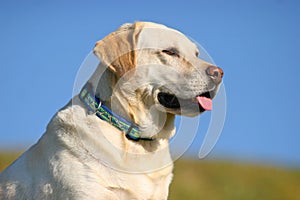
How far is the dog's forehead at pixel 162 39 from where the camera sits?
6812mm

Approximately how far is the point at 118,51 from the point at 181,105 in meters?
0.79

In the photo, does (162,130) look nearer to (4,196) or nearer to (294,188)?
(4,196)

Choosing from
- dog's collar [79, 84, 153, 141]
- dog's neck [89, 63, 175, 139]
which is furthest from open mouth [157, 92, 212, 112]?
dog's collar [79, 84, 153, 141]

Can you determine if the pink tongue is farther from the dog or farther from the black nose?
the black nose

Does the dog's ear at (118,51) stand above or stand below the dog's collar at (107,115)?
above

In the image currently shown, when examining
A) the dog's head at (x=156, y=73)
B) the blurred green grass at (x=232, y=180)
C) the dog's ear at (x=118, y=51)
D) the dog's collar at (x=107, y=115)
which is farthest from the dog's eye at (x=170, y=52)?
the blurred green grass at (x=232, y=180)

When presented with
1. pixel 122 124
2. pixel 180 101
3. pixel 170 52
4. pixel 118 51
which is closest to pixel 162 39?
pixel 170 52

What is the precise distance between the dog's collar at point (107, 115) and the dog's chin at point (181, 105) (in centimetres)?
36

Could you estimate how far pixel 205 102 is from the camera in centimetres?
671

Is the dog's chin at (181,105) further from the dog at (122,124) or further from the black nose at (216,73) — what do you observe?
the black nose at (216,73)

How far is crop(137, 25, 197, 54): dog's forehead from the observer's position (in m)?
6.81

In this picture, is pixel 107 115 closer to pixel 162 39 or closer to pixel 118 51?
pixel 118 51

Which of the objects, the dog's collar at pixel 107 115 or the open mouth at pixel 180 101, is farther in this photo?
the open mouth at pixel 180 101

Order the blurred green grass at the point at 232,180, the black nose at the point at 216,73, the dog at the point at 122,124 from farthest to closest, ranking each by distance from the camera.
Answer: the blurred green grass at the point at 232,180
the black nose at the point at 216,73
the dog at the point at 122,124
